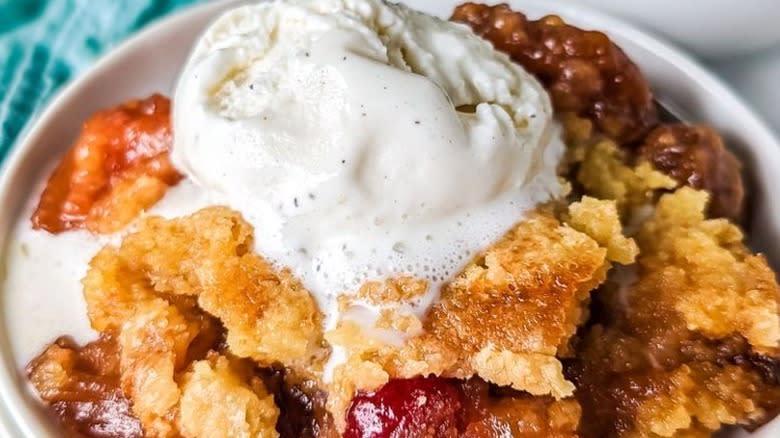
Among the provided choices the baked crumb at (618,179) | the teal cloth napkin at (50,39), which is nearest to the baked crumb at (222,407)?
the baked crumb at (618,179)

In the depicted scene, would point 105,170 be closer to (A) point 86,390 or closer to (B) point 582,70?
(A) point 86,390

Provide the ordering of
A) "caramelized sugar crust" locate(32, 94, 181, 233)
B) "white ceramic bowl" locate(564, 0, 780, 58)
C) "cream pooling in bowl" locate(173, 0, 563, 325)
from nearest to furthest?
"cream pooling in bowl" locate(173, 0, 563, 325)
"caramelized sugar crust" locate(32, 94, 181, 233)
"white ceramic bowl" locate(564, 0, 780, 58)

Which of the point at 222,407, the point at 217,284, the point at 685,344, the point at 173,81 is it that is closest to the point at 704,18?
the point at 685,344

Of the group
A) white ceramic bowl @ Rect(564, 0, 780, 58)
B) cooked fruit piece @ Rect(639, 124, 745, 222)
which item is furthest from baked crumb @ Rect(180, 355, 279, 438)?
white ceramic bowl @ Rect(564, 0, 780, 58)

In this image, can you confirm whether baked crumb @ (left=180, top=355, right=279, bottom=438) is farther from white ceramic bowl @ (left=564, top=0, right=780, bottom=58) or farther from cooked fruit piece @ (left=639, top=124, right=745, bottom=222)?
white ceramic bowl @ (left=564, top=0, right=780, bottom=58)

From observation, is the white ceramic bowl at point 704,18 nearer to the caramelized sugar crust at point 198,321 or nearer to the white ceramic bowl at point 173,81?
the white ceramic bowl at point 173,81

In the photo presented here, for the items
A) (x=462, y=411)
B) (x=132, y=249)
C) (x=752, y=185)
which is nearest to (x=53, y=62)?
(x=132, y=249)

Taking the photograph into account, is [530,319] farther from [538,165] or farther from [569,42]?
[569,42]
